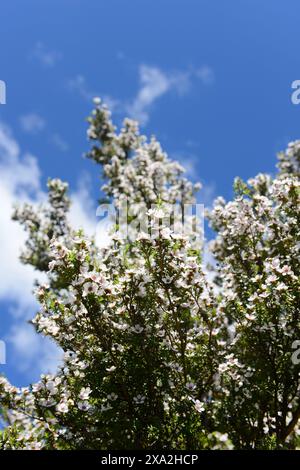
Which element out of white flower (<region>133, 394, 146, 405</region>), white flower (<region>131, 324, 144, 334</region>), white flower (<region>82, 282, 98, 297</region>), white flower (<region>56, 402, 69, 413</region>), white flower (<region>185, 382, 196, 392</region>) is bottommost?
white flower (<region>56, 402, 69, 413</region>)

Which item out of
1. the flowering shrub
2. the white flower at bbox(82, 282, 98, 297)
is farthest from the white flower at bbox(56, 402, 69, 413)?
the white flower at bbox(82, 282, 98, 297)

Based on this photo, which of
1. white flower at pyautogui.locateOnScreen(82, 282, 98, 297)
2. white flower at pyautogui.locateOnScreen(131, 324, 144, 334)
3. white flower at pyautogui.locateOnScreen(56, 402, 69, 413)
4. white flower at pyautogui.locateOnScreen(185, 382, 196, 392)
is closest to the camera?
white flower at pyautogui.locateOnScreen(82, 282, 98, 297)

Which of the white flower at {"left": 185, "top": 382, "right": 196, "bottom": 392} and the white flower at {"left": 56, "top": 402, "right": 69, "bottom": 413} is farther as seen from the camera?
the white flower at {"left": 185, "top": 382, "right": 196, "bottom": 392}

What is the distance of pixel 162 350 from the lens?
6871mm

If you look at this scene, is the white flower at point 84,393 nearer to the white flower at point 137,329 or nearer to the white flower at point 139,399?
the white flower at point 139,399

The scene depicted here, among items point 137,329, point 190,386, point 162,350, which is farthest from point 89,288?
point 190,386

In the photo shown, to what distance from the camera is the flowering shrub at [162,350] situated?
21.9 ft

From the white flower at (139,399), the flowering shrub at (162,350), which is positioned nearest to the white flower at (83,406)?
the flowering shrub at (162,350)

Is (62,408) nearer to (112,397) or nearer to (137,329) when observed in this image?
(112,397)

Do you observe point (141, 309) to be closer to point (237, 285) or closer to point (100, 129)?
point (237, 285)

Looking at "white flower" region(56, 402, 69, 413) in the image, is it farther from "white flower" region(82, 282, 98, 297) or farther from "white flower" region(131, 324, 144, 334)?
"white flower" region(82, 282, 98, 297)

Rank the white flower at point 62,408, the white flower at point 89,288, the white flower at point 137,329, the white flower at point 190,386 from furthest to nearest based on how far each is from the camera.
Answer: the white flower at point 190,386 → the white flower at point 137,329 → the white flower at point 62,408 → the white flower at point 89,288

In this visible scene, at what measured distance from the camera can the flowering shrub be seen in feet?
21.9
